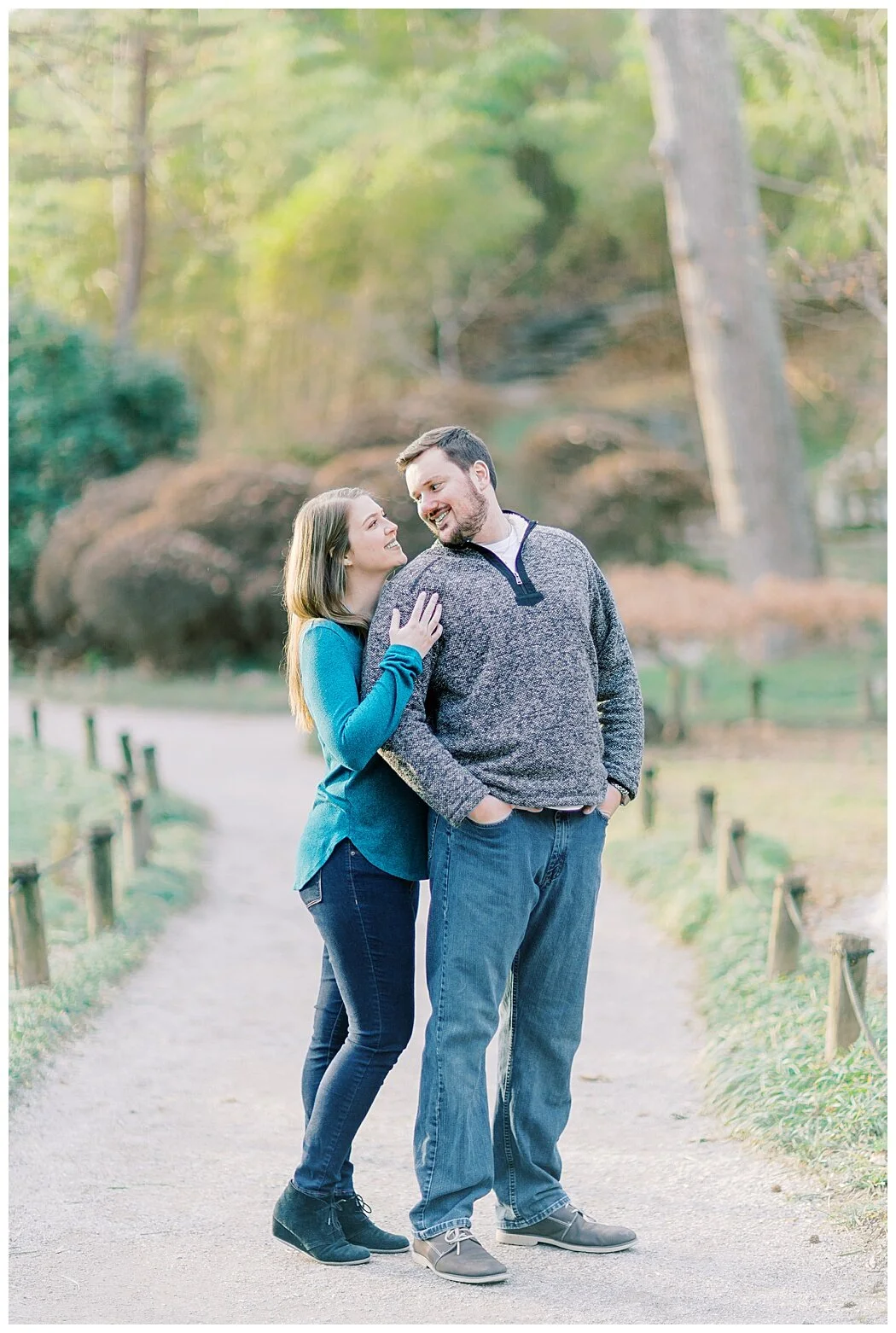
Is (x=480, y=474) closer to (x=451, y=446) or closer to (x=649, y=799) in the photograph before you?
(x=451, y=446)

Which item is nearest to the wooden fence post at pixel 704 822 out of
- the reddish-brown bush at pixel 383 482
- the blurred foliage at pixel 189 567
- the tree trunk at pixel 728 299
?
the tree trunk at pixel 728 299

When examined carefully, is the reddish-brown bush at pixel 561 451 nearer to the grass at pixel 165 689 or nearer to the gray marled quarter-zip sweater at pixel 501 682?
the grass at pixel 165 689

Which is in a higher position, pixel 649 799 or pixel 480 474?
pixel 480 474

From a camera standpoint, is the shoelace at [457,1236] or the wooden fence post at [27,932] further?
the wooden fence post at [27,932]

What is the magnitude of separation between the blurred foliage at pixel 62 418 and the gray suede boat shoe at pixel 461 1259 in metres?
13.7

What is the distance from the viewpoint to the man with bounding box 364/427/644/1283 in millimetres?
2750

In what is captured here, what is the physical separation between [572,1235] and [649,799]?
4369 mm

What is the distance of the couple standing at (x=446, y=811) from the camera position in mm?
2746

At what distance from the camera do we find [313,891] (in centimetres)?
279

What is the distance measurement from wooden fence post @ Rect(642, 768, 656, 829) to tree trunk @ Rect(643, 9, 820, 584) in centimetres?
524

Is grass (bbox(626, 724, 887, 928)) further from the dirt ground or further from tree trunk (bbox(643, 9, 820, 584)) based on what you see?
tree trunk (bbox(643, 9, 820, 584))

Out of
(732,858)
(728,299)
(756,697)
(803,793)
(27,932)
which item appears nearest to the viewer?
(27,932)

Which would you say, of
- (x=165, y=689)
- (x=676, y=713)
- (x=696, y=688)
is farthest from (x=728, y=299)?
(x=165, y=689)

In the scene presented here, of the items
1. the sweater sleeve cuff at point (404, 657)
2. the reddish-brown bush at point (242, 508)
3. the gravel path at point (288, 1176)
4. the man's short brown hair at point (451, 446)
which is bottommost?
the gravel path at point (288, 1176)
